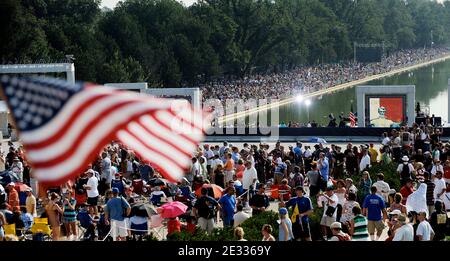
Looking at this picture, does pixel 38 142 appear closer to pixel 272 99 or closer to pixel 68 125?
pixel 68 125

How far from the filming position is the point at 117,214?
15.3m

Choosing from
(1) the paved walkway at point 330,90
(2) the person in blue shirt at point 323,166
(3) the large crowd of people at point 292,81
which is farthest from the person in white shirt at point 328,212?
(3) the large crowd of people at point 292,81

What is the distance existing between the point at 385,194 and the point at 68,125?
11.0 metres

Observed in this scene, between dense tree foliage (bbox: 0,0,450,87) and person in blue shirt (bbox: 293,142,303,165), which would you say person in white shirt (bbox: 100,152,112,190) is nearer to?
person in blue shirt (bbox: 293,142,303,165)

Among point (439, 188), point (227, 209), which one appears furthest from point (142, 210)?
point (439, 188)

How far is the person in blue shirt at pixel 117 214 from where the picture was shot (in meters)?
15.3

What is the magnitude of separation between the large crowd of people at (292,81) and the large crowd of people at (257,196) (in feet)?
128

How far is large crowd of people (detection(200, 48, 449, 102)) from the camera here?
70.8 metres

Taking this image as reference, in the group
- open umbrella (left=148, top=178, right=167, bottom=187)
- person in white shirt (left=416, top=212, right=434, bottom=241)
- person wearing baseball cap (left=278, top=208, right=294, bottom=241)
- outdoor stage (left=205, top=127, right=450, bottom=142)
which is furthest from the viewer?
outdoor stage (left=205, top=127, right=450, bottom=142)

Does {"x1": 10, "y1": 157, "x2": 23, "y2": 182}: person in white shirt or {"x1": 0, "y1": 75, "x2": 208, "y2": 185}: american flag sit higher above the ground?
{"x1": 0, "y1": 75, "x2": 208, "y2": 185}: american flag

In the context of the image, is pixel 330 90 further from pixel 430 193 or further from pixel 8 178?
pixel 430 193

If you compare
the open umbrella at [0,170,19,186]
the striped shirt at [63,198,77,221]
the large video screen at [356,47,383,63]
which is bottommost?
the striped shirt at [63,198,77,221]

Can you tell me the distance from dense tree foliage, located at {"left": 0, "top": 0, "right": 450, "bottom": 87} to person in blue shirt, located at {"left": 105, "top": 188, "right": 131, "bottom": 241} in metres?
48.6

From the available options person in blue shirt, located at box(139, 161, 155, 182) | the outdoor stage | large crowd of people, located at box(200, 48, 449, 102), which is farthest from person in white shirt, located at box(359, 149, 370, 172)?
large crowd of people, located at box(200, 48, 449, 102)
